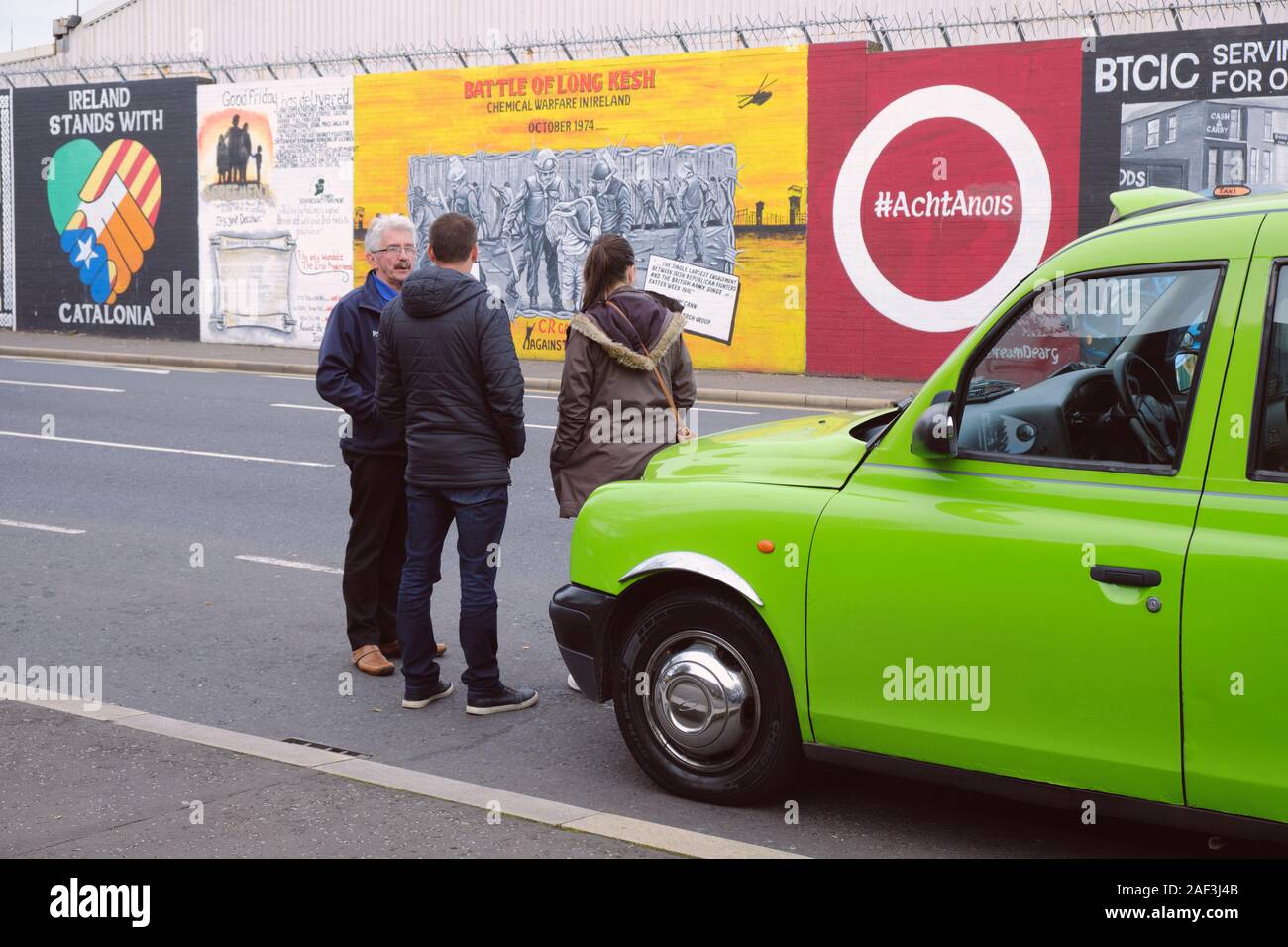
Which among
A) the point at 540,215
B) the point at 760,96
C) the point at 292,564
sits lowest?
the point at 292,564

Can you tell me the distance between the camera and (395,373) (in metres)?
6.26

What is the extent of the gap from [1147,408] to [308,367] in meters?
21.4

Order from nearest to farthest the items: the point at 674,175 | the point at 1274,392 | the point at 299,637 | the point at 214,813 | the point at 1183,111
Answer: the point at 1274,392 → the point at 214,813 → the point at 299,637 → the point at 1183,111 → the point at 674,175

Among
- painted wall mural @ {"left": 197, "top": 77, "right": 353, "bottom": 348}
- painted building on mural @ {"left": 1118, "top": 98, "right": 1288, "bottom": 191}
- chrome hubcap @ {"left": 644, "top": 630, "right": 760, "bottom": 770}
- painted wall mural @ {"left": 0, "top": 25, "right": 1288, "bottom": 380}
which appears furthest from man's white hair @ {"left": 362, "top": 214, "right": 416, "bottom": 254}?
painted wall mural @ {"left": 197, "top": 77, "right": 353, "bottom": 348}

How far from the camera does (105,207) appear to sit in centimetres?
3123

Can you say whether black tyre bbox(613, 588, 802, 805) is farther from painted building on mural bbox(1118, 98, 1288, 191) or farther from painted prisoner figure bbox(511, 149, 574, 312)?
painted prisoner figure bbox(511, 149, 574, 312)

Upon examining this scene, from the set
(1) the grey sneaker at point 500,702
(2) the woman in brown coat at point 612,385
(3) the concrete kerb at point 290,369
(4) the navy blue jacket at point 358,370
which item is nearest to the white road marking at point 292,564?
(4) the navy blue jacket at point 358,370

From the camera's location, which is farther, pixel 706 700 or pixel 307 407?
pixel 307 407

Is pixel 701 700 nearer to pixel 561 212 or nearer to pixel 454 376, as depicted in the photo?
pixel 454 376

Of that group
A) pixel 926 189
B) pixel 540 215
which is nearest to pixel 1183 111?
pixel 926 189

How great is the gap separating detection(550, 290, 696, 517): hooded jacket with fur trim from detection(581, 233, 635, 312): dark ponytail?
0.19 ft

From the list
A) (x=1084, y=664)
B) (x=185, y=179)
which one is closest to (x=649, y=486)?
(x=1084, y=664)
